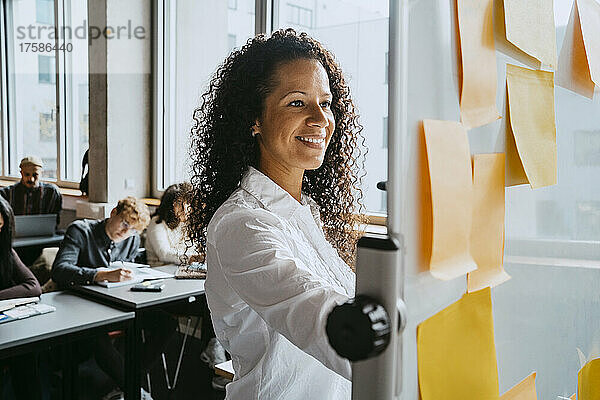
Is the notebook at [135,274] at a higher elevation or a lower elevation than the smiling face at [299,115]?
lower

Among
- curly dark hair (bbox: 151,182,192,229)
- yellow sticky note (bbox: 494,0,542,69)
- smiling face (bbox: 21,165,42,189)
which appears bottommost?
curly dark hair (bbox: 151,182,192,229)

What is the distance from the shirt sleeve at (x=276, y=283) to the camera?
560 millimetres

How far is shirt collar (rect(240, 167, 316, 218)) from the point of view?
3.14 ft

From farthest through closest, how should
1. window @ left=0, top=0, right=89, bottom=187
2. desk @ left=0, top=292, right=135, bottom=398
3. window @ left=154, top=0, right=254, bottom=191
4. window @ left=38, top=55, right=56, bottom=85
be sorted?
window @ left=38, top=55, right=56, bottom=85 < window @ left=0, top=0, right=89, bottom=187 < window @ left=154, top=0, right=254, bottom=191 < desk @ left=0, top=292, right=135, bottom=398

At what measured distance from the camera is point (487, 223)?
0.62 m

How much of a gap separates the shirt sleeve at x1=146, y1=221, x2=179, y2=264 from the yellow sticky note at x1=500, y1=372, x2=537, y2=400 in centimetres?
370

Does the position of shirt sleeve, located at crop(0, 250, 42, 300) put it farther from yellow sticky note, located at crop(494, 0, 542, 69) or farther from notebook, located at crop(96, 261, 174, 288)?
yellow sticky note, located at crop(494, 0, 542, 69)

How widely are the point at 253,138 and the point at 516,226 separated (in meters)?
0.53

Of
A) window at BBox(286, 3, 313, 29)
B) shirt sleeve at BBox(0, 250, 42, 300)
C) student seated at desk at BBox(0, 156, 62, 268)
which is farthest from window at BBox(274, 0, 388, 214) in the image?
student seated at desk at BBox(0, 156, 62, 268)

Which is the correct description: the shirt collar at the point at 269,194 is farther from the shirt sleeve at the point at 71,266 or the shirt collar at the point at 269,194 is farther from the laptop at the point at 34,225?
the laptop at the point at 34,225

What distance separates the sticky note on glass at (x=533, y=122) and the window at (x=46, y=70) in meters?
6.92

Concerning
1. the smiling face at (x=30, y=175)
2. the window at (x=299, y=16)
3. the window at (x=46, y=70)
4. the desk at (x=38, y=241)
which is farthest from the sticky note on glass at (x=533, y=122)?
the window at (x=46, y=70)

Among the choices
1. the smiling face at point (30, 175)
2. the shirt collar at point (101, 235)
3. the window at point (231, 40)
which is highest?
the window at point (231, 40)

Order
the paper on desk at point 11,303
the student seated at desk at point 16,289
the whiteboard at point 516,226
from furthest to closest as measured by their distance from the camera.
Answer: the student seated at desk at point 16,289 < the paper on desk at point 11,303 < the whiteboard at point 516,226
